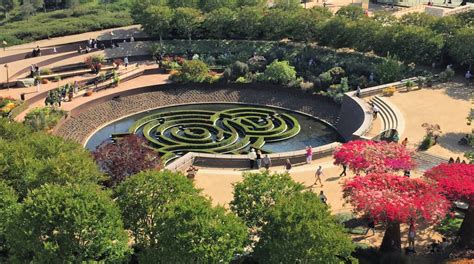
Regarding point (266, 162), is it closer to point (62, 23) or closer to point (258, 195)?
point (258, 195)

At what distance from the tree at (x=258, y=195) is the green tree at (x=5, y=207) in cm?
1025

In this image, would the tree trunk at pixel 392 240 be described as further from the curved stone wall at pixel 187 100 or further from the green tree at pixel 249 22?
the green tree at pixel 249 22

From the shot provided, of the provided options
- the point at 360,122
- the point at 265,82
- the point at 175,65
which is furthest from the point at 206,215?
the point at 175,65

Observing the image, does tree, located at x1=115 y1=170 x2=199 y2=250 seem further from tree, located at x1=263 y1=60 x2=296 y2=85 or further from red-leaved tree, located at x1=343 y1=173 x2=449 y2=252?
tree, located at x1=263 y1=60 x2=296 y2=85

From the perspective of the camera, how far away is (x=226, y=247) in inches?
962

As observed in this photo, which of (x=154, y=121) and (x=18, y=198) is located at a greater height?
(x=18, y=198)

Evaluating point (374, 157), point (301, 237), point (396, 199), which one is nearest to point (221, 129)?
point (374, 157)

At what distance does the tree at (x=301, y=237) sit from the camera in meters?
24.5

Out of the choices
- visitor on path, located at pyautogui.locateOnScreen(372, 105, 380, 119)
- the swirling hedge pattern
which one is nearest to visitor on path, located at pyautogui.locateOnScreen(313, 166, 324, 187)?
the swirling hedge pattern

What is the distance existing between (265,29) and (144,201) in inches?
1899

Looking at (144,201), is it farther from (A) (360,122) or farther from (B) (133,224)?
(A) (360,122)

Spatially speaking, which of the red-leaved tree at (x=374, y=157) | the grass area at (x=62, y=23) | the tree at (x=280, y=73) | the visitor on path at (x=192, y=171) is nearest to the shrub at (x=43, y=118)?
the visitor on path at (x=192, y=171)

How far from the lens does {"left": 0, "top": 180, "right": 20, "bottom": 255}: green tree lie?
88.5 feet

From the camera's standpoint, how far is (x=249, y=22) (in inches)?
2844
